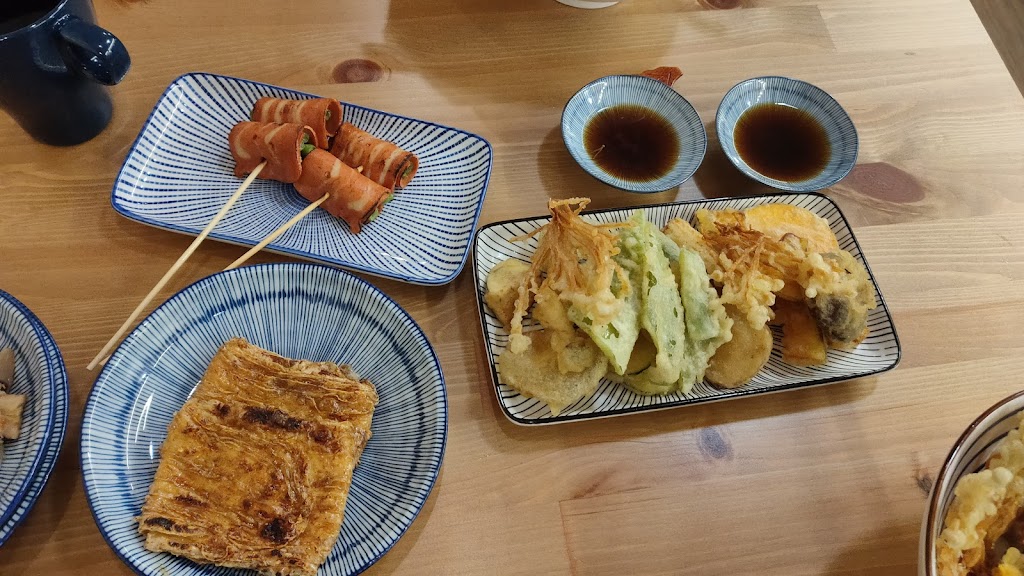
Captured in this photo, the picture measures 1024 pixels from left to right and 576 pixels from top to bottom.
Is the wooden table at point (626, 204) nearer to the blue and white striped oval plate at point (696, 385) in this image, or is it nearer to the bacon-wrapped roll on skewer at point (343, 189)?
the blue and white striped oval plate at point (696, 385)

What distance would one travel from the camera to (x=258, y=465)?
1.45 m

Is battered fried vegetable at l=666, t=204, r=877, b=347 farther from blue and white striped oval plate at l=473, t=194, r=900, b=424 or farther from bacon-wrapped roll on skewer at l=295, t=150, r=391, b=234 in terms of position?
bacon-wrapped roll on skewer at l=295, t=150, r=391, b=234

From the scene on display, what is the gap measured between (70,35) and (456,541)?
1565mm

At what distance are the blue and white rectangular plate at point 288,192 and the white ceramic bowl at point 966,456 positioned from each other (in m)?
1.25

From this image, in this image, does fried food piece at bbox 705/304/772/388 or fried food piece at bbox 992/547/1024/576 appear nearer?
fried food piece at bbox 992/547/1024/576

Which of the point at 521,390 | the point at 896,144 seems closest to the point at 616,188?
the point at 521,390

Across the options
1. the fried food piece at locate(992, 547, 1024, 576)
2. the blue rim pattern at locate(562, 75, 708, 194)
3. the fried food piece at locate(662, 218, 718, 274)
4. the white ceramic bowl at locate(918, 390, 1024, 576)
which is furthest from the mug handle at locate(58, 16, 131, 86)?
the fried food piece at locate(992, 547, 1024, 576)

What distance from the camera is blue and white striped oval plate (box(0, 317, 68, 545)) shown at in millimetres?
1331

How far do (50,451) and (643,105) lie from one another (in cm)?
204

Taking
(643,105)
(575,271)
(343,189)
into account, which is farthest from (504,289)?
(643,105)

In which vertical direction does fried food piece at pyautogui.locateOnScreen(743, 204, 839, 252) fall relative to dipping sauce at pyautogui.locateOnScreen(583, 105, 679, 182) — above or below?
below

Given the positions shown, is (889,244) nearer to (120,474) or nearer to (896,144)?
(896,144)

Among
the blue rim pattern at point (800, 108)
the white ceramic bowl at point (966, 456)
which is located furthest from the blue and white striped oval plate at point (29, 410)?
the blue rim pattern at point (800, 108)

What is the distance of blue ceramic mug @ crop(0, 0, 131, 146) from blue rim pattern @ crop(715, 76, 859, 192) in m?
1.86
